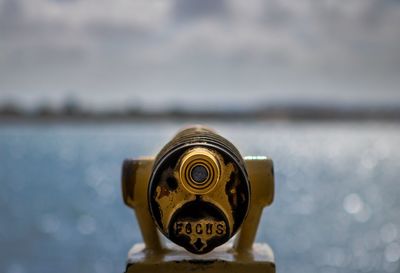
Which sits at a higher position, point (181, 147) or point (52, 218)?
point (181, 147)

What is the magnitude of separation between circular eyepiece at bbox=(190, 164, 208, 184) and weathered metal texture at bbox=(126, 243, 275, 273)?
13.8 inches

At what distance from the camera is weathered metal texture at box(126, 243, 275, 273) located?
8.97 feet

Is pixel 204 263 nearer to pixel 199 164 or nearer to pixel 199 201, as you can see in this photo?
pixel 199 201

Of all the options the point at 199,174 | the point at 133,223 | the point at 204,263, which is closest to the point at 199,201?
the point at 199,174

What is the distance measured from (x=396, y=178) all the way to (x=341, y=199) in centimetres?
Result: 1219

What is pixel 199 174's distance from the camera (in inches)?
101

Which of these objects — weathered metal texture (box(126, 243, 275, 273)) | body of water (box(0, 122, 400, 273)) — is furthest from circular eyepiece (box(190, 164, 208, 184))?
body of water (box(0, 122, 400, 273))

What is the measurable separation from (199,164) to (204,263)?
0.41 m

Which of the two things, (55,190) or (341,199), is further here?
(55,190)

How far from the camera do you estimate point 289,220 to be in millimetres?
27578

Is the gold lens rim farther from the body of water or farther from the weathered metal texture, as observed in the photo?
the body of water

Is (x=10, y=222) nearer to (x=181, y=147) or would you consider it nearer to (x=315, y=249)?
(x=315, y=249)

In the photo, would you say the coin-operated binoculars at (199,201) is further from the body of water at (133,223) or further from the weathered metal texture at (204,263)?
the body of water at (133,223)

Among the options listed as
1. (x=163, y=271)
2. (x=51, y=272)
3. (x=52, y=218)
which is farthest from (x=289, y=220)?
(x=163, y=271)
